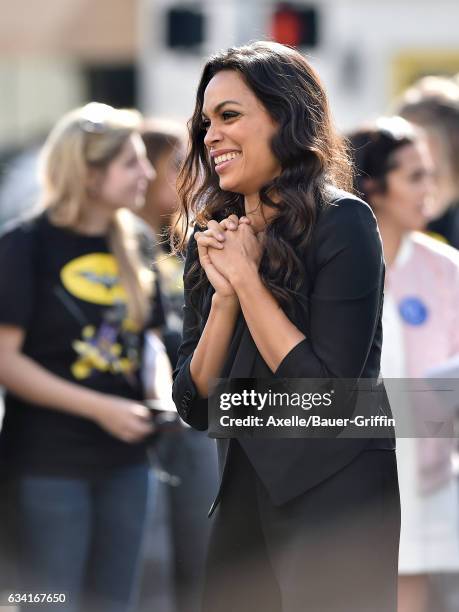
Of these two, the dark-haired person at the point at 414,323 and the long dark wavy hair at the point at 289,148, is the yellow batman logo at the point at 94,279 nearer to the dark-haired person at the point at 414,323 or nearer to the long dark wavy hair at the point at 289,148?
the dark-haired person at the point at 414,323


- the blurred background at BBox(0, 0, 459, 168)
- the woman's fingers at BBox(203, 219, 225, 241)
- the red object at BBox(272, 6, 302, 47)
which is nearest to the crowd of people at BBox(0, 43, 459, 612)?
the woman's fingers at BBox(203, 219, 225, 241)

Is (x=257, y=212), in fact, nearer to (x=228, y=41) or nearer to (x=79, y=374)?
(x=79, y=374)

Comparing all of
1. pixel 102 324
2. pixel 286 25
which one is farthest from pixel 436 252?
pixel 286 25

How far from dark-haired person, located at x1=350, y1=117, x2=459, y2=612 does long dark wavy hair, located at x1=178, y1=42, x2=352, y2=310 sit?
4.05ft

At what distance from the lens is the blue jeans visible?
401cm

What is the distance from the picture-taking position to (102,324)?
13.6 ft

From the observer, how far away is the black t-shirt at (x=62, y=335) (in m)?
4.05

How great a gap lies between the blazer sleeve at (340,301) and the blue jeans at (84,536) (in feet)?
5.62

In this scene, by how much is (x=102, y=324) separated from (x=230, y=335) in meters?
1.57

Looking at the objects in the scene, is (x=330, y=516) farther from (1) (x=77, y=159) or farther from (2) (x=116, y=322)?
(1) (x=77, y=159)

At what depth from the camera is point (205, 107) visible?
269 centimetres

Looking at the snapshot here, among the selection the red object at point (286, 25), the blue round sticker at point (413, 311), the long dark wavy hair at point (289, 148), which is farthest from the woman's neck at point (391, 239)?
the red object at point (286, 25)

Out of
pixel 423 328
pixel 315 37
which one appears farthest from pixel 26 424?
pixel 315 37

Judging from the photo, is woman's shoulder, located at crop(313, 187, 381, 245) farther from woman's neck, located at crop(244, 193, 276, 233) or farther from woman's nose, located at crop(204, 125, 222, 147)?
woman's nose, located at crop(204, 125, 222, 147)
